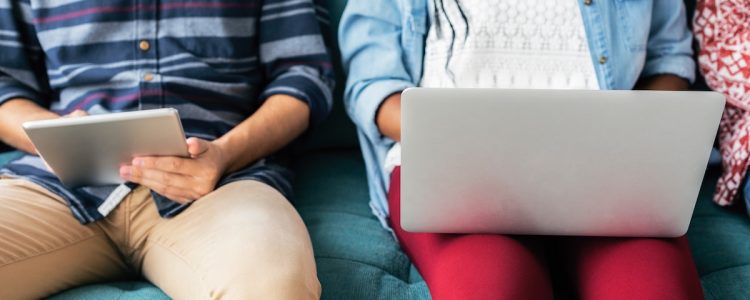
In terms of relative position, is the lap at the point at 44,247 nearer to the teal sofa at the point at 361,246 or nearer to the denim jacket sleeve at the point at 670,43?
the teal sofa at the point at 361,246

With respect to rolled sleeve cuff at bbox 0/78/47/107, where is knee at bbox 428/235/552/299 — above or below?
below

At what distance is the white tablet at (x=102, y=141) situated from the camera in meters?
0.76

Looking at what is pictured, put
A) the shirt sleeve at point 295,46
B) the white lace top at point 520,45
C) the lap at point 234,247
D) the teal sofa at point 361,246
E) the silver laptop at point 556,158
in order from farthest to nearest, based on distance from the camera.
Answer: the shirt sleeve at point 295,46 → the white lace top at point 520,45 → the teal sofa at point 361,246 → the lap at point 234,247 → the silver laptop at point 556,158

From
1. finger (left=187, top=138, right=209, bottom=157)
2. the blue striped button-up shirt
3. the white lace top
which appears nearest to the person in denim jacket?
the white lace top

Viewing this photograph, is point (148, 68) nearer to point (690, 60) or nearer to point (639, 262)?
point (639, 262)

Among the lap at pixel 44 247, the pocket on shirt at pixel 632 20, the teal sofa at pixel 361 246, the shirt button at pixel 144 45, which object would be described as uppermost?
the pocket on shirt at pixel 632 20

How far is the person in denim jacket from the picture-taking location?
766 millimetres

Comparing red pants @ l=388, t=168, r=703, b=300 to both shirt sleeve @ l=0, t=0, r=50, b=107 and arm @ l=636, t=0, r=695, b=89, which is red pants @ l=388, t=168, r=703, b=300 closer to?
arm @ l=636, t=0, r=695, b=89

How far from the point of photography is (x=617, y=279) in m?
0.74

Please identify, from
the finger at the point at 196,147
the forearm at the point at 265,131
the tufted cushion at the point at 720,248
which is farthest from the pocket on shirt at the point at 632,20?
the finger at the point at 196,147

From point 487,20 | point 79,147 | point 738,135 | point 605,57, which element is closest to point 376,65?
point 487,20

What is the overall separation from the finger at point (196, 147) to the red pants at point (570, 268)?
0.36 metres

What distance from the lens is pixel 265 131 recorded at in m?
1.02

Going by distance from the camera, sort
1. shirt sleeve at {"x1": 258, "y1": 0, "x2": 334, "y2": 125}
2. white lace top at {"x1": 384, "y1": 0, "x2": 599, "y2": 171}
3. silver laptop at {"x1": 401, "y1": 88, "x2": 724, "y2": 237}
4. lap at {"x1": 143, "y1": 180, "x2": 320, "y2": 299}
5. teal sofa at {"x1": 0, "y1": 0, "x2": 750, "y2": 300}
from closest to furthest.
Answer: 1. silver laptop at {"x1": 401, "y1": 88, "x2": 724, "y2": 237}
2. lap at {"x1": 143, "y1": 180, "x2": 320, "y2": 299}
3. teal sofa at {"x1": 0, "y1": 0, "x2": 750, "y2": 300}
4. white lace top at {"x1": 384, "y1": 0, "x2": 599, "y2": 171}
5. shirt sleeve at {"x1": 258, "y1": 0, "x2": 334, "y2": 125}
